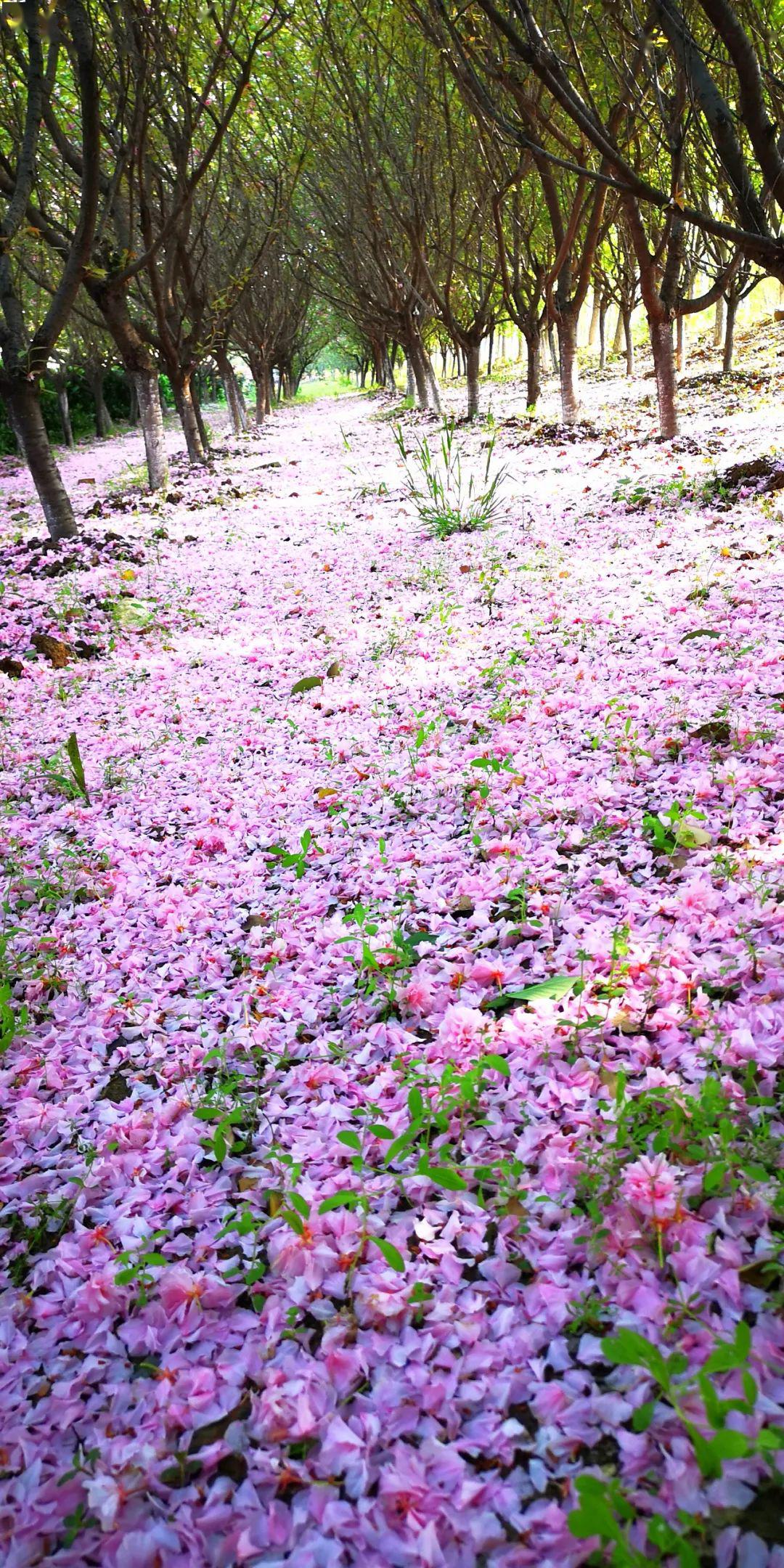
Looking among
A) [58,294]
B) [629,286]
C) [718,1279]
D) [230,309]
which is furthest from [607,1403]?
[629,286]

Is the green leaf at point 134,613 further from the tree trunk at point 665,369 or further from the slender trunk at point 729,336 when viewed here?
the slender trunk at point 729,336

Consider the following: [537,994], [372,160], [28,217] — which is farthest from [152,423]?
[537,994]

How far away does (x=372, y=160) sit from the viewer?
13367mm

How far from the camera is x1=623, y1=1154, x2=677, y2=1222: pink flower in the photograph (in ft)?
6.02

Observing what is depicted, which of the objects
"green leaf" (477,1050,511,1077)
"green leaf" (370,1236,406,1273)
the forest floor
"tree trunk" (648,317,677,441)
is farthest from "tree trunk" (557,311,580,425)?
"green leaf" (370,1236,406,1273)

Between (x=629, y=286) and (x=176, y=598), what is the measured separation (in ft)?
58.5

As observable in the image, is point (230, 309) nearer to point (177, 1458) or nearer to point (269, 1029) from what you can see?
point (269, 1029)

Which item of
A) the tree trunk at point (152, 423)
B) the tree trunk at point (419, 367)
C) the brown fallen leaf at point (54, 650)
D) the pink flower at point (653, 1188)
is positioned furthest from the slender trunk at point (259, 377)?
the pink flower at point (653, 1188)

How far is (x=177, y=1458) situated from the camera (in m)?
1.58

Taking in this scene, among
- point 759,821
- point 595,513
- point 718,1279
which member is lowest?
point 718,1279

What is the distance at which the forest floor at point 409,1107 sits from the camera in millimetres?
1489

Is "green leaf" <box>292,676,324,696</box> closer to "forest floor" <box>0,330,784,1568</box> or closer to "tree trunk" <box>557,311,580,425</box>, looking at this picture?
"forest floor" <box>0,330,784,1568</box>

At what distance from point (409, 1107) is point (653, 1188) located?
0.68 metres

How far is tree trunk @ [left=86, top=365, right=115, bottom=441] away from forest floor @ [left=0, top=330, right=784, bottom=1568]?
77.3 feet
